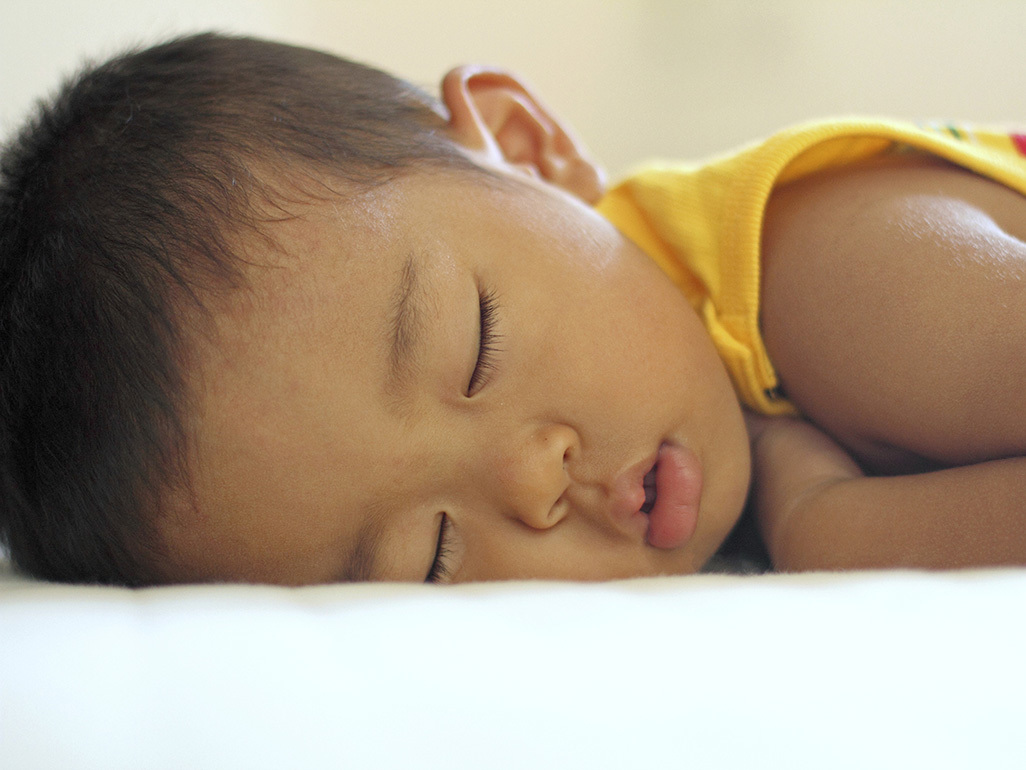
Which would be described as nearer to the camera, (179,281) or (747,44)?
(179,281)

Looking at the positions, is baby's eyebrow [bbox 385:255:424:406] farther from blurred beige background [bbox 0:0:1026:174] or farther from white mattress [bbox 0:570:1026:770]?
blurred beige background [bbox 0:0:1026:174]

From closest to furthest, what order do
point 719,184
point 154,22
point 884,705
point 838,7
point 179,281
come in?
point 884,705 < point 179,281 < point 719,184 < point 154,22 < point 838,7

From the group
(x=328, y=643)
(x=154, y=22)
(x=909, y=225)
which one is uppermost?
(x=154, y=22)

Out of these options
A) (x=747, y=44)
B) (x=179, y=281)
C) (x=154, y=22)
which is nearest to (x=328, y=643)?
(x=179, y=281)

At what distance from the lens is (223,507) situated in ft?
2.01

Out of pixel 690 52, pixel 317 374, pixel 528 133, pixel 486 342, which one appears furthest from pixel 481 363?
pixel 690 52

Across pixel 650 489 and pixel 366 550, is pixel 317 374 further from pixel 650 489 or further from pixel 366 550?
pixel 650 489

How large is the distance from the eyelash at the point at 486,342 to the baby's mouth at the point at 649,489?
0.56 feet

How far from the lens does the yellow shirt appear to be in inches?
31.7

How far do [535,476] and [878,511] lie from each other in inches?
11.5

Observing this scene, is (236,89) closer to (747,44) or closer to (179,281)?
(179,281)

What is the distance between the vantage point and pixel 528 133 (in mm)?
1023

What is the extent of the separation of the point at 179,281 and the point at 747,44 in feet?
5.24

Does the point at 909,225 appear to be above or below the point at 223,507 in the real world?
above
